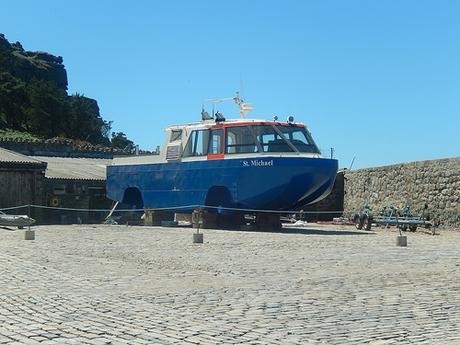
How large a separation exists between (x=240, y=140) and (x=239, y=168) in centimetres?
100

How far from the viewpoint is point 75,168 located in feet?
99.3

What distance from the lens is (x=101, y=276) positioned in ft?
31.8

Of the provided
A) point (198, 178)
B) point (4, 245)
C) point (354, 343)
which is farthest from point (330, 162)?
point (354, 343)

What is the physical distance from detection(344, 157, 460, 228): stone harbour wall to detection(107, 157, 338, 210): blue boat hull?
3957 millimetres

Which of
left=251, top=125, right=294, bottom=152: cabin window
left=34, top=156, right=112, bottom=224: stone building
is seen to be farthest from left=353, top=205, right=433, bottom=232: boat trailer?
left=34, top=156, right=112, bottom=224: stone building

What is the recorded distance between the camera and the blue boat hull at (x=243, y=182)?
1916 centimetres

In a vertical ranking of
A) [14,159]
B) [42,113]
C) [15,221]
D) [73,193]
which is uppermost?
[42,113]

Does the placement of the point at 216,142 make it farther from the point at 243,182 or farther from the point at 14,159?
the point at 14,159

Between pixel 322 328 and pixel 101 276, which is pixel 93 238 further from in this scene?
pixel 322 328

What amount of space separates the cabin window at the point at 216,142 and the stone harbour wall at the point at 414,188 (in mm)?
7042

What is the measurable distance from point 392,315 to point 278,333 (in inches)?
59.5

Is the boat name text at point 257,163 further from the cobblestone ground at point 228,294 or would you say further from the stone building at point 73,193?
the stone building at point 73,193

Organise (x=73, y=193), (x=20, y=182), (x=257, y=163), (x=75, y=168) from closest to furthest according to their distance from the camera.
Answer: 1. (x=257, y=163)
2. (x=20, y=182)
3. (x=73, y=193)
4. (x=75, y=168)

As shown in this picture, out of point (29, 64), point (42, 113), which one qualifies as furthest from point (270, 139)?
point (29, 64)
